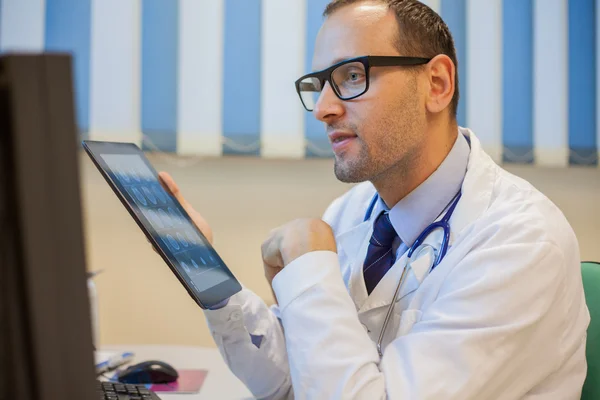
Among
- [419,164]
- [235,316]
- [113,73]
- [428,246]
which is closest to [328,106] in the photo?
[419,164]

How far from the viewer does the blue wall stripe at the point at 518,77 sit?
2117 millimetres

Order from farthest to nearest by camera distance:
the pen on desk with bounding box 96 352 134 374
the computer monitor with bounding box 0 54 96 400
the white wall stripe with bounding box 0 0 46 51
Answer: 1. the white wall stripe with bounding box 0 0 46 51
2. the pen on desk with bounding box 96 352 134 374
3. the computer monitor with bounding box 0 54 96 400

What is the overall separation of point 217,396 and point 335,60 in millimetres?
717

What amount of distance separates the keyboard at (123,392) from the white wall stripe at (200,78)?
1.03m

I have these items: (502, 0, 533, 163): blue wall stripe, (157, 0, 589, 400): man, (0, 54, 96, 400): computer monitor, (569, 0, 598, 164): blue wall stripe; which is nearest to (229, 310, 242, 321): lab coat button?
(157, 0, 589, 400): man

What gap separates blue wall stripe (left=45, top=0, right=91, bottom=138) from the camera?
190cm

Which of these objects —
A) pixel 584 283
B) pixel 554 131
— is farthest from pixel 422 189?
pixel 554 131

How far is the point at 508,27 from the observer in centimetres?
212

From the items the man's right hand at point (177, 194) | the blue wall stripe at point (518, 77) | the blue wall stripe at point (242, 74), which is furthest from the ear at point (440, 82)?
the blue wall stripe at point (518, 77)

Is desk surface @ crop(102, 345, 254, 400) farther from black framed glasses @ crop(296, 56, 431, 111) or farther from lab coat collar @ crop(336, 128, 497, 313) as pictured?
black framed glasses @ crop(296, 56, 431, 111)

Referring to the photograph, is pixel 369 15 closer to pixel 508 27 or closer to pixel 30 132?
pixel 30 132

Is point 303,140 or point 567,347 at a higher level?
point 303,140

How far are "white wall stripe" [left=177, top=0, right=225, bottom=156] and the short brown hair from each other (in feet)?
2.54

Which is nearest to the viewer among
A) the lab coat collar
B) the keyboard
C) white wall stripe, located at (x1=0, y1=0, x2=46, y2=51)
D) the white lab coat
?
the white lab coat
